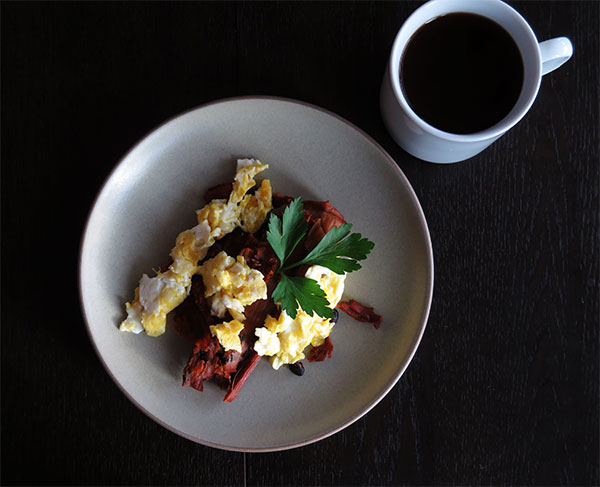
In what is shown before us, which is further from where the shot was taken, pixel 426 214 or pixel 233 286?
pixel 426 214

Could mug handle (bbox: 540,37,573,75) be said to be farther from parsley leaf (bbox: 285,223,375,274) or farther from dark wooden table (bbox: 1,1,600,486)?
parsley leaf (bbox: 285,223,375,274)

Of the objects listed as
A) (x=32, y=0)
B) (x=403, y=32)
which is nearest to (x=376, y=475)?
(x=403, y=32)

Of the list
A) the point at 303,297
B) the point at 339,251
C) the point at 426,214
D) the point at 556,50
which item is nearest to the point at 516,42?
the point at 556,50

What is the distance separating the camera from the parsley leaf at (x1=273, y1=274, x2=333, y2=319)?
1016mm

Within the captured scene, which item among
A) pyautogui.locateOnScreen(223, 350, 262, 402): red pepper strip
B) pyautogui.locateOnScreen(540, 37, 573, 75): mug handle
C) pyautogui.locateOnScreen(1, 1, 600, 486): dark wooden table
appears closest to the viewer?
pyautogui.locateOnScreen(540, 37, 573, 75): mug handle

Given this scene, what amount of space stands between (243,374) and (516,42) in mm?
830

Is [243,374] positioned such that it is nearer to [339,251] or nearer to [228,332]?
[228,332]

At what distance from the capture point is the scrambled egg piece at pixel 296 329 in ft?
3.48

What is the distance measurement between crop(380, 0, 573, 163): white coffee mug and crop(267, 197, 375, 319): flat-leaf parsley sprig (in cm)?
23

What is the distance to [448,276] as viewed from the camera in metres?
1.21

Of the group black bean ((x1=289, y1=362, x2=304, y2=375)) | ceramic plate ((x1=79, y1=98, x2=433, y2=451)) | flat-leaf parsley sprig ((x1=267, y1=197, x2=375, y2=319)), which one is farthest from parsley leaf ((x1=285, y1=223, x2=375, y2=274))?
black bean ((x1=289, y1=362, x2=304, y2=375))

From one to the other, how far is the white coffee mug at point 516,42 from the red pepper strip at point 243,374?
0.54 m

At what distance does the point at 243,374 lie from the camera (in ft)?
3.55

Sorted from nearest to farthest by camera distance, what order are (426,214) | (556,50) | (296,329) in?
(556,50)
(296,329)
(426,214)
